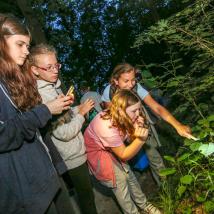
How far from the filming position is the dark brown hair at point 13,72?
7.93ft

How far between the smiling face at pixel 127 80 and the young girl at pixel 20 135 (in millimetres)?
1706

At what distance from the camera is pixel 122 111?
3492 millimetres

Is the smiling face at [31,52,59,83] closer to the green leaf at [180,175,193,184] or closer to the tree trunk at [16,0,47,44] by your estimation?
the green leaf at [180,175,193,184]

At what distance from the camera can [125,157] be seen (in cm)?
351

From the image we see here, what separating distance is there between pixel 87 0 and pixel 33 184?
21.8m

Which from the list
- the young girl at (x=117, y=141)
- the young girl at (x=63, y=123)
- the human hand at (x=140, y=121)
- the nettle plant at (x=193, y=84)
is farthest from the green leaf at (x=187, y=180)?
the young girl at (x=63, y=123)

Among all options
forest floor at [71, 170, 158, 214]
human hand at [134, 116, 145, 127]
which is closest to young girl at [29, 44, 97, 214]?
human hand at [134, 116, 145, 127]

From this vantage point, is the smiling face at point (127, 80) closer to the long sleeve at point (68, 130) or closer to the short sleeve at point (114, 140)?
the short sleeve at point (114, 140)

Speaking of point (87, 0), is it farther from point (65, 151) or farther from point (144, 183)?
point (65, 151)

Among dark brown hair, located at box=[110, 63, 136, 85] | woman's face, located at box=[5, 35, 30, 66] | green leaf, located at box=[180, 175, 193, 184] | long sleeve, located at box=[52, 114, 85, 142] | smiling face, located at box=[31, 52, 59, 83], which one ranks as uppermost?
woman's face, located at box=[5, 35, 30, 66]

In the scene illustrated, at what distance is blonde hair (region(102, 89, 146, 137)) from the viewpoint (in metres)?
3.49

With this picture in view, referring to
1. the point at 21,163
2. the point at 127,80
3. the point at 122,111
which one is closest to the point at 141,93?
the point at 127,80

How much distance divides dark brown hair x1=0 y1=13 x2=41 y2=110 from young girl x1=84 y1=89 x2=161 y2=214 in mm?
1151

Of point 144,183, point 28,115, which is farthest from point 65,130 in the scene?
point 144,183
